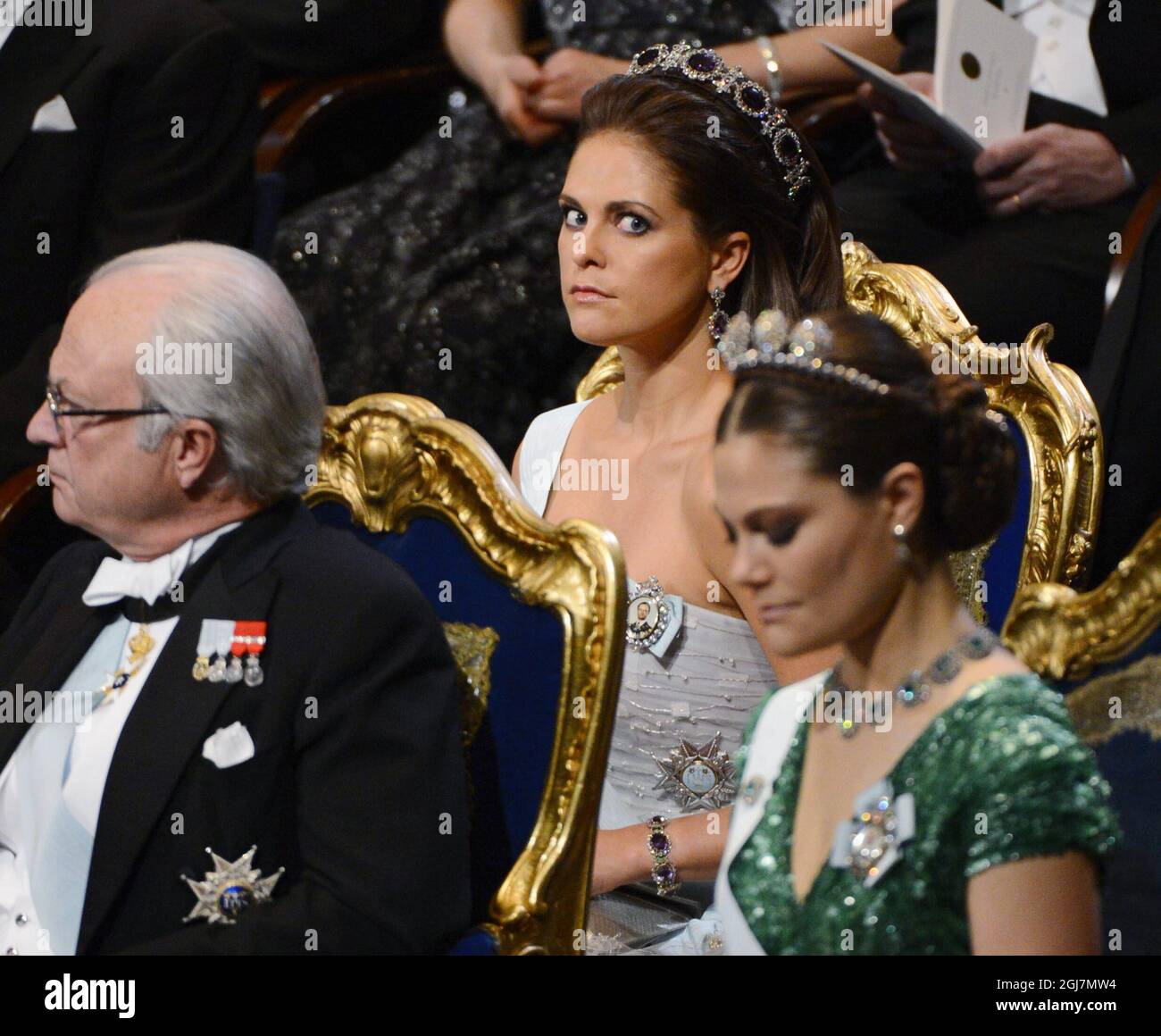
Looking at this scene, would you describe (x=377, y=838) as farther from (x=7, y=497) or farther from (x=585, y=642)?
(x=7, y=497)

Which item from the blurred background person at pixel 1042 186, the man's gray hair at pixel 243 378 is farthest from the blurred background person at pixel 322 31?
the man's gray hair at pixel 243 378

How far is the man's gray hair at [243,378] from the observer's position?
1728 mm

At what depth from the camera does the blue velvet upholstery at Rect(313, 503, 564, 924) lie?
1.74 m

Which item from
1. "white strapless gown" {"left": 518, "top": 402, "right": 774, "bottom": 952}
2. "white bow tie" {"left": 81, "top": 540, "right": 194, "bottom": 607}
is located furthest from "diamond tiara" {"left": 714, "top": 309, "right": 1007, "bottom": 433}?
"white strapless gown" {"left": 518, "top": 402, "right": 774, "bottom": 952}

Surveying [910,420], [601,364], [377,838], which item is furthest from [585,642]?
[601,364]

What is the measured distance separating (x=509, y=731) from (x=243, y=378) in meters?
0.45

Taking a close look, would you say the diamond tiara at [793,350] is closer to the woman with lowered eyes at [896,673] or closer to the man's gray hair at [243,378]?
the woman with lowered eyes at [896,673]

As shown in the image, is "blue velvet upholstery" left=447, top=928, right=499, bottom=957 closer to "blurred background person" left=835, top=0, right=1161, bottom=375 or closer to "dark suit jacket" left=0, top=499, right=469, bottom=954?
"dark suit jacket" left=0, top=499, right=469, bottom=954

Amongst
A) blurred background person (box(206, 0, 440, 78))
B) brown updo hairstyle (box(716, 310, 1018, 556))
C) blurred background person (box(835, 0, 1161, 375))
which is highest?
blurred background person (box(206, 0, 440, 78))

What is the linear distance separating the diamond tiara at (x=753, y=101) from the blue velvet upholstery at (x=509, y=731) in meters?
0.78

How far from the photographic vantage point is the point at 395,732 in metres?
1.60

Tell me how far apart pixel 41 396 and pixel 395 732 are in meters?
1.51

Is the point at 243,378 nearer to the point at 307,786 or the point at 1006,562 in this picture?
the point at 307,786

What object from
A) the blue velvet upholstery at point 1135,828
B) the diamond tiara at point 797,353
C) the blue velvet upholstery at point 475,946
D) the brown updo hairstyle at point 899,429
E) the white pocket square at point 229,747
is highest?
the diamond tiara at point 797,353
